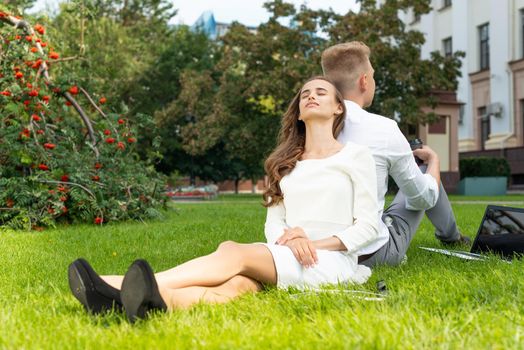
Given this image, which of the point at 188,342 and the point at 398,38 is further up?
the point at 398,38

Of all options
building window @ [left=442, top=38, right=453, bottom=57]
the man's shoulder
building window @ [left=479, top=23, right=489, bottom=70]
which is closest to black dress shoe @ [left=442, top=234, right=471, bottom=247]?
the man's shoulder

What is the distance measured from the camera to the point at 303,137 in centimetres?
407

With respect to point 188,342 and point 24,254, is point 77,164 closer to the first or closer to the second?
point 24,254

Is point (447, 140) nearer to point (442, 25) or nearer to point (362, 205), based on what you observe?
point (442, 25)

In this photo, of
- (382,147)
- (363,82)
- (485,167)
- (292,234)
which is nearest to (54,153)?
(363,82)

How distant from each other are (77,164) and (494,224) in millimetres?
6252

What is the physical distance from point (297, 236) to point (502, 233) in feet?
7.13

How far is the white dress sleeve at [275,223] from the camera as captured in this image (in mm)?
3805

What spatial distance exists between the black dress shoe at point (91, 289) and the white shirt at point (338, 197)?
4.06 ft

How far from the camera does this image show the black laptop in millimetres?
4727

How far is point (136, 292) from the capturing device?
2.68 m

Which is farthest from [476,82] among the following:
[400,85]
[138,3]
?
[138,3]

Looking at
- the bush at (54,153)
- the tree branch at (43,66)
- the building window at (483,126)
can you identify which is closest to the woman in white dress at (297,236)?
the bush at (54,153)

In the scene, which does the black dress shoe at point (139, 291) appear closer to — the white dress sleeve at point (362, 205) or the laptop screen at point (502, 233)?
the white dress sleeve at point (362, 205)
